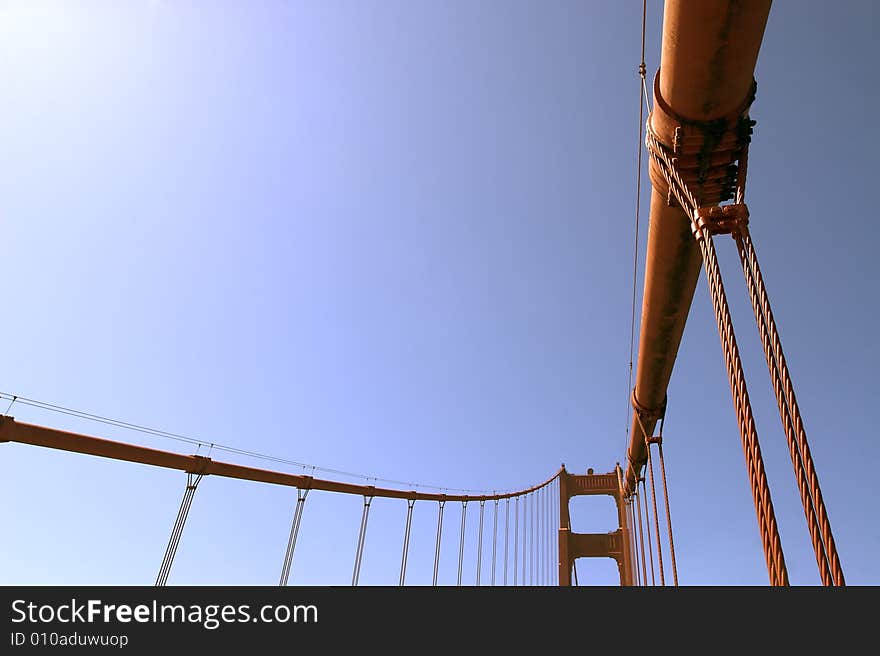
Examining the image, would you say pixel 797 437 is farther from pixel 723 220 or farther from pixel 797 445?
pixel 723 220

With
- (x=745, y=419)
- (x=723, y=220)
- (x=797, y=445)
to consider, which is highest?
(x=723, y=220)

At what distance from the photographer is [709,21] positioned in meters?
2.12

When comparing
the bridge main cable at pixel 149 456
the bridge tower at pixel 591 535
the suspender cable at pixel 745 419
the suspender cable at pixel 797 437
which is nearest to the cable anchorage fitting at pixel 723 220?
the suspender cable at pixel 745 419

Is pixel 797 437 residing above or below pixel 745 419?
below

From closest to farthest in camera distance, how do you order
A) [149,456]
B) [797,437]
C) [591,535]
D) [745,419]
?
1. [797,437]
2. [745,419]
3. [149,456]
4. [591,535]

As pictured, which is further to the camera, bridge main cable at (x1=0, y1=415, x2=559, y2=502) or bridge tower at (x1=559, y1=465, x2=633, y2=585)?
bridge tower at (x1=559, y1=465, x2=633, y2=585)

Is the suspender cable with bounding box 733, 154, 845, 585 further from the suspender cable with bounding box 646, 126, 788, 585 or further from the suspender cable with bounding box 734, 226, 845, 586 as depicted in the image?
the suspender cable with bounding box 646, 126, 788, 585

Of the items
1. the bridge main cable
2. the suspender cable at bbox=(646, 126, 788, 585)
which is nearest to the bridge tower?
the bridge main cable

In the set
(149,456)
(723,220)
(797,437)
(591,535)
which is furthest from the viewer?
(591,535)

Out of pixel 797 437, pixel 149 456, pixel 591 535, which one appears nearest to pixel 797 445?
pixel 797 437
